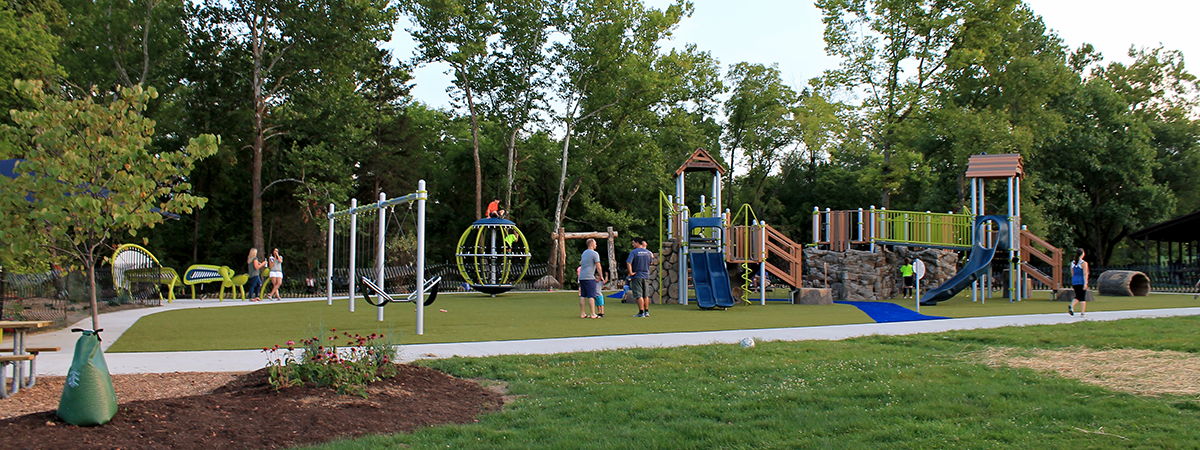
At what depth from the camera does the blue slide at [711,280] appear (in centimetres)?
1759

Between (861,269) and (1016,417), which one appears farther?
(861,269)

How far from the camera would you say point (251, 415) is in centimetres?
536

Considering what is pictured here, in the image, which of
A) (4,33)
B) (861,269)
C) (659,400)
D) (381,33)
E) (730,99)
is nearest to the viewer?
(659,400)

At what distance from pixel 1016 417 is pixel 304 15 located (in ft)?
89.8

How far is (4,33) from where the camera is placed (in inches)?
632

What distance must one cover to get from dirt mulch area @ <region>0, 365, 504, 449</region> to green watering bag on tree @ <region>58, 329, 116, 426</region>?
7cm

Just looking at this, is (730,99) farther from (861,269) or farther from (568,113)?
(861,269)

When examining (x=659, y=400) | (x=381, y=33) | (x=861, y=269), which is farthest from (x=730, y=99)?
(x=659, y=400)

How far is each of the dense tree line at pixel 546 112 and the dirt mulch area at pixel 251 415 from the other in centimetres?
2225

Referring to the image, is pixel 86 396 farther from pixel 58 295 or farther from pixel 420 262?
pixel 58 295

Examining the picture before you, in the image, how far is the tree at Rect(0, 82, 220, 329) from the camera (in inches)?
272

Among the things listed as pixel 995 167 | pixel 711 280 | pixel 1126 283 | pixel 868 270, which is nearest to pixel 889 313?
pixel 711 280

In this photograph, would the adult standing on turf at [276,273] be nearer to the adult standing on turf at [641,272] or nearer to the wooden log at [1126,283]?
the adult standing on turf at [641,272]

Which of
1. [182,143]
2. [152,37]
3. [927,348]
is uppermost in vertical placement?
[152,37]
